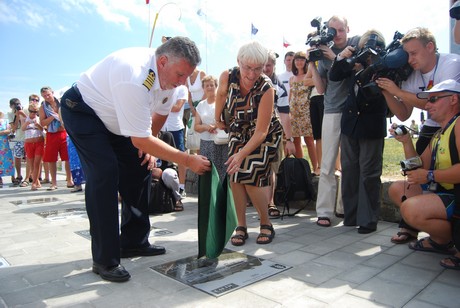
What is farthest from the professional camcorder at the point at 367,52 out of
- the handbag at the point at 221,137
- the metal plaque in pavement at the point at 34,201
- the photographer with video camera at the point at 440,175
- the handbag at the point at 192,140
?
the metal plaque in pavement at the point at 34,201

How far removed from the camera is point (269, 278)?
8.40ft

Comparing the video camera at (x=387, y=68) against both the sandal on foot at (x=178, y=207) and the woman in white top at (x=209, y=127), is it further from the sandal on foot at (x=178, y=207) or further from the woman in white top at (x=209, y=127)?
the sandal on foot at (x=178, y=207)

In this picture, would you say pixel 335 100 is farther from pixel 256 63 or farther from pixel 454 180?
pixel 454 180

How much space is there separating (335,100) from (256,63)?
1.36 metres

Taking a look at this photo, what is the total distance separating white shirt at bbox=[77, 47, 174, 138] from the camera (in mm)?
2383

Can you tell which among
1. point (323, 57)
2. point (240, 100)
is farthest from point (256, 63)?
point (323, 57)

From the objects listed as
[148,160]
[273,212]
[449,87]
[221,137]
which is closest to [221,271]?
[148,160]

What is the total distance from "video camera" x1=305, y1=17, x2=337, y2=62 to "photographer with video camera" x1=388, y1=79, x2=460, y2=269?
50.0 inches

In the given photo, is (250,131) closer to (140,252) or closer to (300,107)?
(140,252)

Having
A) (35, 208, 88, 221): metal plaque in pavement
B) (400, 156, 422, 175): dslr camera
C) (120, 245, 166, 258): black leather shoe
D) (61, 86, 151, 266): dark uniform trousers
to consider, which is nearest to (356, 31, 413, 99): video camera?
(400, 156, 422, 175): dslr camera

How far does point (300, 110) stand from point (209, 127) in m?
1.40

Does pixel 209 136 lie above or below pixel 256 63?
below

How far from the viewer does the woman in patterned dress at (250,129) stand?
329 cm

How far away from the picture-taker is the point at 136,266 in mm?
2898
